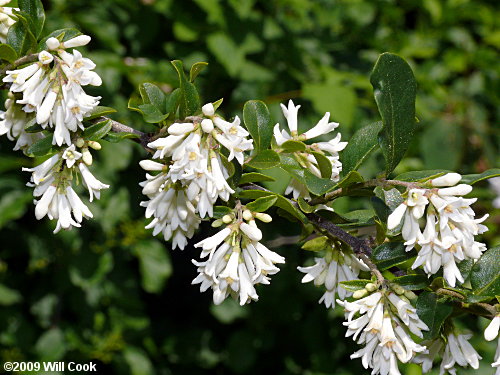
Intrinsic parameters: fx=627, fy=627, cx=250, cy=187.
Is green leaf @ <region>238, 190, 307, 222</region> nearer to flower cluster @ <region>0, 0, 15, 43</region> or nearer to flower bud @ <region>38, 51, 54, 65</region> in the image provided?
flower bud @ <region>38, 51, 54, 65</region>

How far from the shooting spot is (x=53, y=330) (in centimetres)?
304

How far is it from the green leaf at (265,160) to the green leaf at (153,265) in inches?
72.4

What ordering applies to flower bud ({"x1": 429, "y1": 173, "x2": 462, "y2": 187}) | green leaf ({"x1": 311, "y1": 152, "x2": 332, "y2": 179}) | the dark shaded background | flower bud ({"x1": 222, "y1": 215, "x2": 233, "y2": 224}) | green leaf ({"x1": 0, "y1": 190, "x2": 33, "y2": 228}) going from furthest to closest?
1. the dark shaded background
2. green leaf ({"x1": 0, "y1": 190, "x2": 33, "y2": 228})
3. green leaf ({"x1": 311, "y1": 152, "x2": 332, "y2": 179})
4. flower bud ({"x1": 222, "y1": 215, "x2": 233, "y2": 224})
5. flower bud ({"x1": 429, "y1": 173, "x2": 462, "y2": 187})

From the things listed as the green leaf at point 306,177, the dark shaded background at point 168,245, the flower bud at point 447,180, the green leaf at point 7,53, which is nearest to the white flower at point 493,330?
the flower bud at point 447,180

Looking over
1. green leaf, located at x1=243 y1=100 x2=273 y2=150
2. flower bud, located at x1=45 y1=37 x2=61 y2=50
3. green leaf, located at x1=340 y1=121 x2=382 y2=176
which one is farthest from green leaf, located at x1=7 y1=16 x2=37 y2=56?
green leaf, located at x1=340 y1=121 x2=382 y2=176

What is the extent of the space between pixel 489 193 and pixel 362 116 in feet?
3.50

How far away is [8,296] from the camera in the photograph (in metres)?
2.96

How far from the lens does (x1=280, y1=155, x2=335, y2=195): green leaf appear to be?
122 cm

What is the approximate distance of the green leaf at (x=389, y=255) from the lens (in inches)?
47.7

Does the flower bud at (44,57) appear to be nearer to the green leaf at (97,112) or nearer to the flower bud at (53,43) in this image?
the flower bud at (53,43)

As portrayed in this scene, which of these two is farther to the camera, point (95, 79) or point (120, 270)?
point (120, 270)

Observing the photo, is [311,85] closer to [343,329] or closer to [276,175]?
[276,175]

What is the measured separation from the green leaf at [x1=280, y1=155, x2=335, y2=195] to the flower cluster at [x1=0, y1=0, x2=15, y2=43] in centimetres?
66

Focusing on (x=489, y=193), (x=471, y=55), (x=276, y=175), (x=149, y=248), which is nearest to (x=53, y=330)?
(x=149, y=248)
